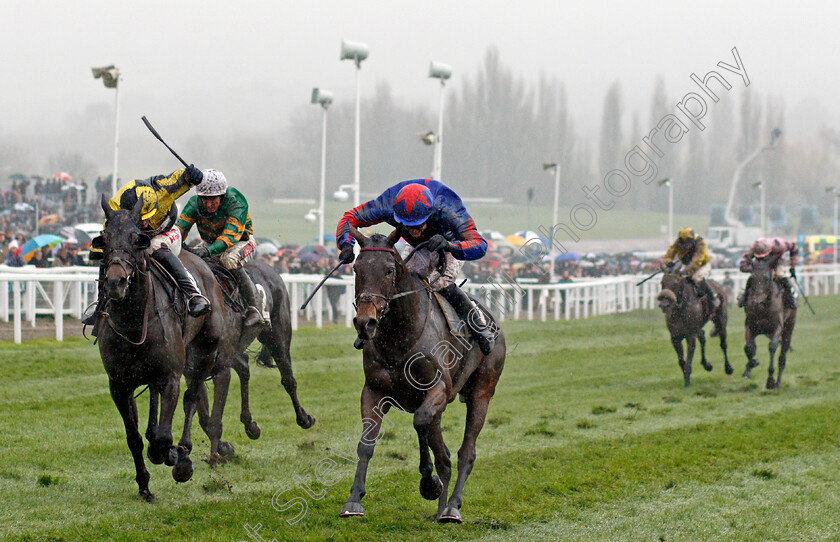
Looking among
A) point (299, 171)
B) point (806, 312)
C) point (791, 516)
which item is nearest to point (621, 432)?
point (791, 516)

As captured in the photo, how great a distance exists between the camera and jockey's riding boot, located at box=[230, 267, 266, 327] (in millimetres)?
7640

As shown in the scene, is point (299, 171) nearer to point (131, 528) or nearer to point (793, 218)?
point (793, 218)

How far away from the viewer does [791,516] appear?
6020 millimetres

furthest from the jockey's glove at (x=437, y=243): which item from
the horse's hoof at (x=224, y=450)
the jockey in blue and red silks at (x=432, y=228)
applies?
the horse's hoof at (x=224, y=450)

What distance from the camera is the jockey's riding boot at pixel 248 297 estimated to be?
764cm

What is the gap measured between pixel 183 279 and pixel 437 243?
1.85 metres

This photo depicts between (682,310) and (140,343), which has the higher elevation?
(140,343)

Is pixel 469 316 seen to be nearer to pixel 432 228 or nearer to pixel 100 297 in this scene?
pixel 432 228

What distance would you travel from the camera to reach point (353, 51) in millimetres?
18609

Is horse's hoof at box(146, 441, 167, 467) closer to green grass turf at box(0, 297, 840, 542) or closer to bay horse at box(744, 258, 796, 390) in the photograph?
green grass turf at box(0, 297, 840, 542)

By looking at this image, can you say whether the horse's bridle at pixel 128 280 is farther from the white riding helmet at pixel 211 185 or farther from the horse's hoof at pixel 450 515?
the horse's hoof at pixel 450 515

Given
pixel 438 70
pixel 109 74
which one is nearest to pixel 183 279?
pixel 109 74

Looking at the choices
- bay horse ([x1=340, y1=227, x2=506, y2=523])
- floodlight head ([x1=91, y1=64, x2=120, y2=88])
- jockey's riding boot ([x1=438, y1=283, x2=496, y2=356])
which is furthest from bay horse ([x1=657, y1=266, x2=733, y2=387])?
floodlight head ([x1=91, y1=64, x2=120, y2=88])

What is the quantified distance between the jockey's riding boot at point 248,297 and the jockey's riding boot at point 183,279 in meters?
1.19
